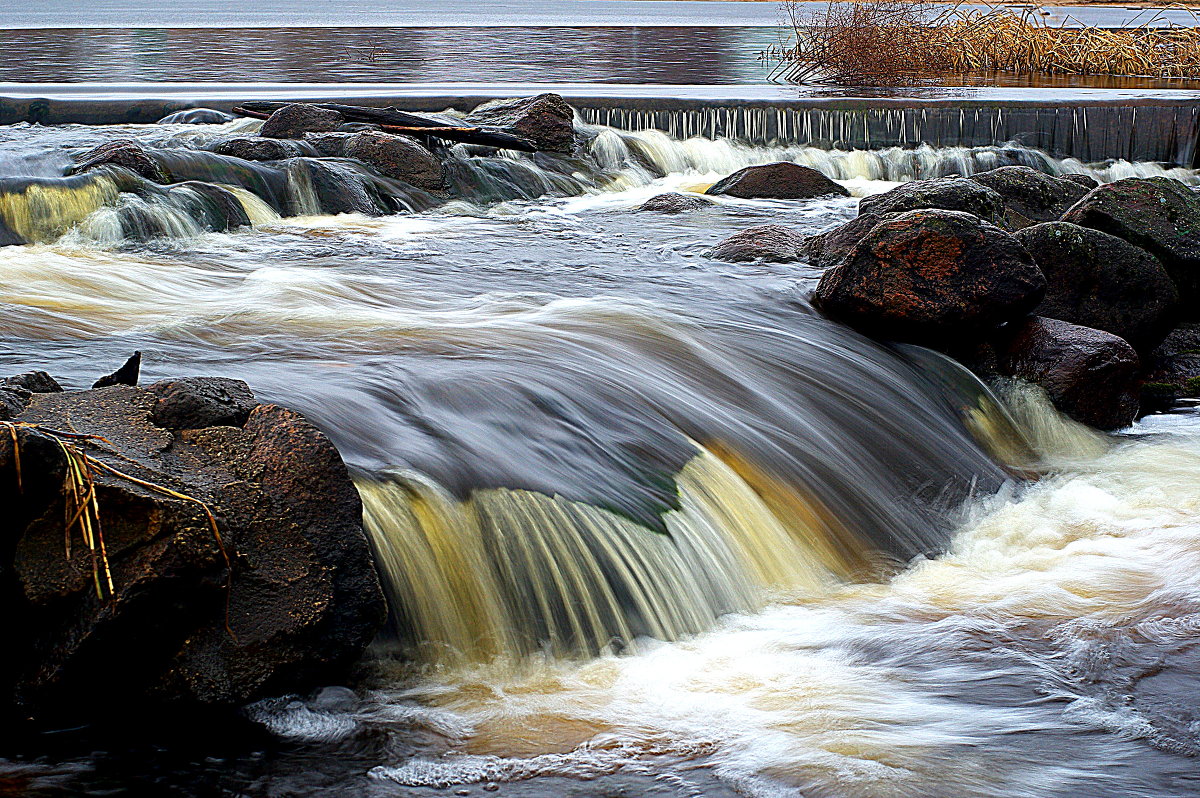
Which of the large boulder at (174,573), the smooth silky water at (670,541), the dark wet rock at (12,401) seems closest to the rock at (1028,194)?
the smooth silky water at (670,541)

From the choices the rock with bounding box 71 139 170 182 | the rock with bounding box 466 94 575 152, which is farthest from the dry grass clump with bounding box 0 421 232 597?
the rock with bounding box 466 94 575 152

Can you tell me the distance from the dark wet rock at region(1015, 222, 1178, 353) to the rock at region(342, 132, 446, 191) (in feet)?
Answer: 20.0

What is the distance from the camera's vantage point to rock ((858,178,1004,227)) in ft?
26.8

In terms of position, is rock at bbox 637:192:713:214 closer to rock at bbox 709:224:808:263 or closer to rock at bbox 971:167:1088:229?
rock at bbox 709:224:808:263

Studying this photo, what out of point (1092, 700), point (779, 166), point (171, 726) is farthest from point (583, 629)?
point (779, 166)

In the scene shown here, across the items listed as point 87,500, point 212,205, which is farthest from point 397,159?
point 87,500

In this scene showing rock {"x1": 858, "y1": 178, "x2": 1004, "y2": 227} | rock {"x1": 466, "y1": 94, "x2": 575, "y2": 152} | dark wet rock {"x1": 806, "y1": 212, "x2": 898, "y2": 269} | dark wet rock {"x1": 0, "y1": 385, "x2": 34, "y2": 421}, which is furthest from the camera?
rock {"x1": 466, "y1": 94, "x2": 575, "y2": 152}

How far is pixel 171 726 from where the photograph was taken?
3166 mm

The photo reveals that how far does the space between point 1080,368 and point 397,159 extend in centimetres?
720

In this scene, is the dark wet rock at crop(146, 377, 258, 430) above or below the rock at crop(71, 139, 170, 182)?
below

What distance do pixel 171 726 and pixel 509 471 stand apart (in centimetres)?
160

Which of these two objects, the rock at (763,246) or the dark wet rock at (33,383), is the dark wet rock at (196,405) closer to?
the dark wet rock at (33,383)

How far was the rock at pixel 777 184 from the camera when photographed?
12539 millimetres

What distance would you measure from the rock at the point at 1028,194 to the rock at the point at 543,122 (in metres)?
5.68
